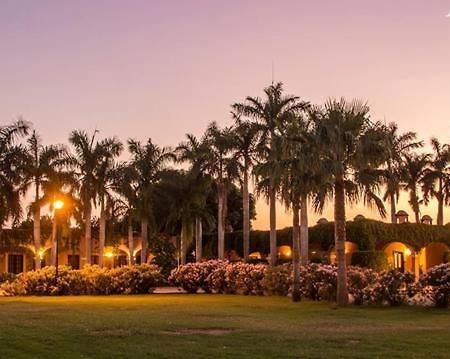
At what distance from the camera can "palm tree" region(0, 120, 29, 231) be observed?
34438 mm

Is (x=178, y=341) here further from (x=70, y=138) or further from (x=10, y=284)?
(x=70, y=138)

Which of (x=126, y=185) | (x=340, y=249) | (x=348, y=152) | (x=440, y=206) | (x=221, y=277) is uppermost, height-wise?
(x=126, y=185)

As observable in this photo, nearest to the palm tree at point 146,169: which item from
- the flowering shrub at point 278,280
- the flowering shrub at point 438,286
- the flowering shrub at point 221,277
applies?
Result: the flowering shrub at point 221,277

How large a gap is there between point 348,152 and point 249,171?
1204 cm

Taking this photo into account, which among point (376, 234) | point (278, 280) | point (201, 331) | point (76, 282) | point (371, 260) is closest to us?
point (201, 331)

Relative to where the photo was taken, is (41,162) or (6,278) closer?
(6,278)

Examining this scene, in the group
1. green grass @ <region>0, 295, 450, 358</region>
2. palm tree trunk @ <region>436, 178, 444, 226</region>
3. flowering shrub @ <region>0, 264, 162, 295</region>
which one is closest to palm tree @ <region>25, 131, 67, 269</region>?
Answer: flowering shrub @ <region>0, 264, 162, 295</region>

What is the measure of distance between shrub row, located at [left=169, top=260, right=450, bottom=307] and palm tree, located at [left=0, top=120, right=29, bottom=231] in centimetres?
902

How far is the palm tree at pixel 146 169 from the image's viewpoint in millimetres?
41062

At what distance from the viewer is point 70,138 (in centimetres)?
3912

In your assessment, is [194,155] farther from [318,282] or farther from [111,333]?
[111,333]

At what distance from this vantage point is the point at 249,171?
113 ft

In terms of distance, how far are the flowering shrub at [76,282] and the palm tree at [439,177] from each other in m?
27.0

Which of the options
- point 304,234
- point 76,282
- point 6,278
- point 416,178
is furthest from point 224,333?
point 416,178
